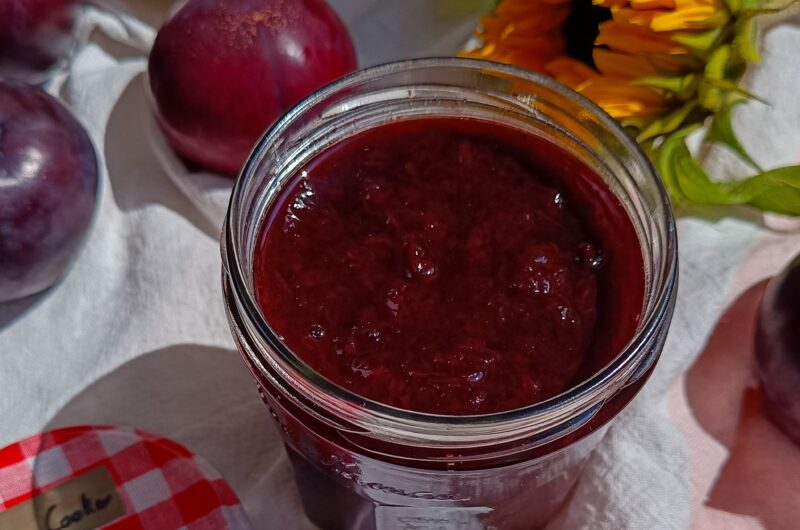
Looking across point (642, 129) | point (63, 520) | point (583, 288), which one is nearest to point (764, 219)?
point (642, 129)

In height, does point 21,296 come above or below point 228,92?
below

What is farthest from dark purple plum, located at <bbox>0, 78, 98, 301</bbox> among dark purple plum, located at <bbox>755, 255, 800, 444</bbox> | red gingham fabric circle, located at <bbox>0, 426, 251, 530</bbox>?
dark purple plum, located at <bbox>755, 255, 800, 444</bbox>

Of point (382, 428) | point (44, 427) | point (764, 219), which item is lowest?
point (44, 427)

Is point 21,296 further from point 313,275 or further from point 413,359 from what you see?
point 413,359

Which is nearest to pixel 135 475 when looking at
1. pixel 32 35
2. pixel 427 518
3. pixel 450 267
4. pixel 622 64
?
pixel 427 518

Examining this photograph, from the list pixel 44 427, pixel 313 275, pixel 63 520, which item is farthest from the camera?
pixel 44 427

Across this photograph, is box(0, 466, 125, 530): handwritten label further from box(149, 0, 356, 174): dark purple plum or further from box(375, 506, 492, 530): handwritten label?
box(149, 0, 356, 174): dark purple plum

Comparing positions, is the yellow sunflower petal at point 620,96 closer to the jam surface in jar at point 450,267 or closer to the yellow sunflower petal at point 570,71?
the yellow sunflower petal at point 570,71

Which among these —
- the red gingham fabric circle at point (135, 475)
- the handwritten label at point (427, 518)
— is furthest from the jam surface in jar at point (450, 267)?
the red gingham fabric circle at point (135, 475)
